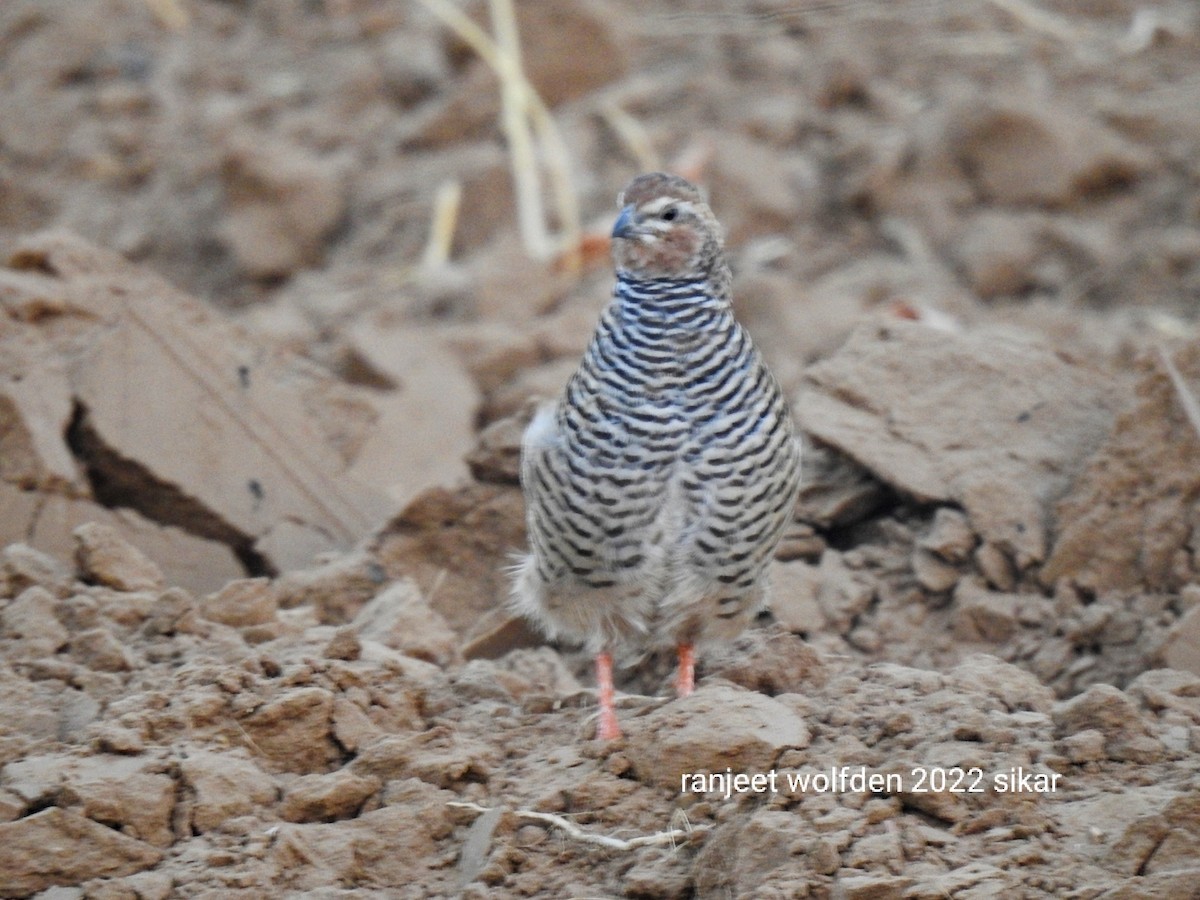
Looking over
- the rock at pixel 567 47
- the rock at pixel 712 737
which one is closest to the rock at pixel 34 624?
the rock at pixel 712 737

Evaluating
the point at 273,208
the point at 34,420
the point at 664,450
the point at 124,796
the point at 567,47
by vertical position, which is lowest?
the point at 124,796

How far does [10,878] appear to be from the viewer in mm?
3570

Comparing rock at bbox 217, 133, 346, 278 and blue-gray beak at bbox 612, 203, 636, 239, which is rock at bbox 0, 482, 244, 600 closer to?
blue-gray beak at bbox 612, 203, 636, 239

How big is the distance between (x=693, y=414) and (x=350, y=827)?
1363mm

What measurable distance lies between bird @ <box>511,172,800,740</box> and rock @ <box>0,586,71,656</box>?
4.11 feet

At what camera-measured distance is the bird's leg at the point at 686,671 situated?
4.68m

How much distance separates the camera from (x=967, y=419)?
5449mm

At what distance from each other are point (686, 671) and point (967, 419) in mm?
1365

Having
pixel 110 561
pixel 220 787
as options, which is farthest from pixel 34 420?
pixel 220 787

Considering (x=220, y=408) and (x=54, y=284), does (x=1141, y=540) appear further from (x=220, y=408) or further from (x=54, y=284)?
(x=54, y=284)

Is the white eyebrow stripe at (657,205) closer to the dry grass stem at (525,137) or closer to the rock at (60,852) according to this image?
the rock at (60,852)

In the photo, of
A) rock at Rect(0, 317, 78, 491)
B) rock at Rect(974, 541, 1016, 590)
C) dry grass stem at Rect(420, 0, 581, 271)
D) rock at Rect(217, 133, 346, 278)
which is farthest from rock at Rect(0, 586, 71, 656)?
rock at Rect(217, 133, 346, 278)

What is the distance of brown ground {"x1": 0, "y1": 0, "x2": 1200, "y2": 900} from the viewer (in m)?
3.75

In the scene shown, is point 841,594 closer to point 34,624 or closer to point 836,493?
point 836,493
